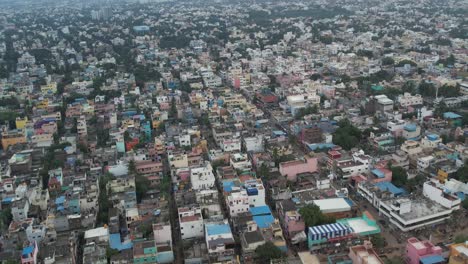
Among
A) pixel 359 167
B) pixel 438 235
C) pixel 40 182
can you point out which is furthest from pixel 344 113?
pixel 40 182

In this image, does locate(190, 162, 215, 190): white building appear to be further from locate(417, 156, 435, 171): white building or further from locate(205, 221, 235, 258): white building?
locate(417, 156, 435, 171): white building

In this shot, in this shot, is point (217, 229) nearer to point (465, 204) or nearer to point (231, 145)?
point (231, 145)

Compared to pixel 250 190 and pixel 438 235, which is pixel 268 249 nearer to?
pixel 250 190

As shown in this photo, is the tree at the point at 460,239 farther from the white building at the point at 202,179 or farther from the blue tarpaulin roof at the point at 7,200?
the blue tarpaulin roof at the point at 7,200

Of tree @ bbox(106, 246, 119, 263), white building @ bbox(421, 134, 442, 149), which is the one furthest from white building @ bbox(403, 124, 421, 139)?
tree @ bbox(106, 246, 119, 263)

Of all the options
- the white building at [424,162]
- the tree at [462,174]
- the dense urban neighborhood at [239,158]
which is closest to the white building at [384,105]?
the dense urban neighborhood at [239,158]

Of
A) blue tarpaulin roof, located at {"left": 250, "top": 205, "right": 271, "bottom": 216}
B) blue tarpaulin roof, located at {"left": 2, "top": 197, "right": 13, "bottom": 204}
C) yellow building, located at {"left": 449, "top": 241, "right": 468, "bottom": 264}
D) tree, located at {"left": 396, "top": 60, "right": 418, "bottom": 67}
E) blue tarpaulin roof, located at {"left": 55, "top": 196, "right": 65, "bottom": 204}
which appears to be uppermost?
yellow building, located at {"left": 449, "top": 241, "right": 468, "bottom": 264}
